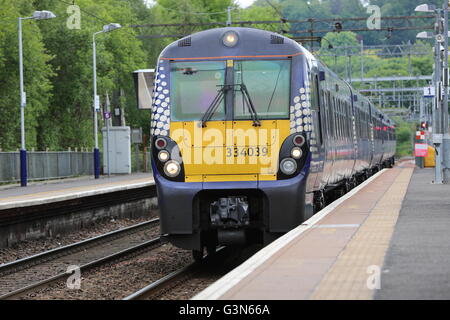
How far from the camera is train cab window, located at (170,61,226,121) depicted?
14195 millimetres

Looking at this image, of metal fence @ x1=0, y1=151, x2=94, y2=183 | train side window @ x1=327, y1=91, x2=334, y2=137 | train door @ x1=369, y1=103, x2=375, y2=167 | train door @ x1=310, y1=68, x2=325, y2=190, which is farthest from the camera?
metal fence @ x1=0, y1=151, x2=94, y2=183

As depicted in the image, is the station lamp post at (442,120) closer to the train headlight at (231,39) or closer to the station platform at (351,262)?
the station platform at (351,262)

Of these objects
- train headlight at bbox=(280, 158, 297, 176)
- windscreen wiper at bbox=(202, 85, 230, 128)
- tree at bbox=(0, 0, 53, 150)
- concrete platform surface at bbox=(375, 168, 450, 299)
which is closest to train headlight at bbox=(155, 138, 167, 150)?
windscreen wiper at bbox=(202, 85, 230, 128)

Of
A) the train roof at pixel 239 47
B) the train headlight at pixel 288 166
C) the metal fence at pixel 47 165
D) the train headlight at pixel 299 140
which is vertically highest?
the train roof at pixel 239 47

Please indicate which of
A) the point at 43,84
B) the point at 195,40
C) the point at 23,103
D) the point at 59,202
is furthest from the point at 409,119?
the point at 195,40

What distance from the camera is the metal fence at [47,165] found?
4225 cm

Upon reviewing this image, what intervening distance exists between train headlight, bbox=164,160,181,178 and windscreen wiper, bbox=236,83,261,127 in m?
1.22

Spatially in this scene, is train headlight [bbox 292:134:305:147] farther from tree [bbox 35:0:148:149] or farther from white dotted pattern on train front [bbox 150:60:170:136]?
tree [bbox 35:0:148:149]

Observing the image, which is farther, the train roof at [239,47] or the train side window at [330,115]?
the train side window at [330,115]

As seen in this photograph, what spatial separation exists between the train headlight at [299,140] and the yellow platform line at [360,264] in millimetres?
1442

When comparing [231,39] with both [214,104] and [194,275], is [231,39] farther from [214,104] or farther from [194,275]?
[194,275]

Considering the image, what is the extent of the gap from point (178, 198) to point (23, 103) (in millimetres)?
28822

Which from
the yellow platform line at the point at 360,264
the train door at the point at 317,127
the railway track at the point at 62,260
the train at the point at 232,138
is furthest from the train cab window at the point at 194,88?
the railway track at the point at 62,260

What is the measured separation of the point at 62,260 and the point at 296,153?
5.66 m
